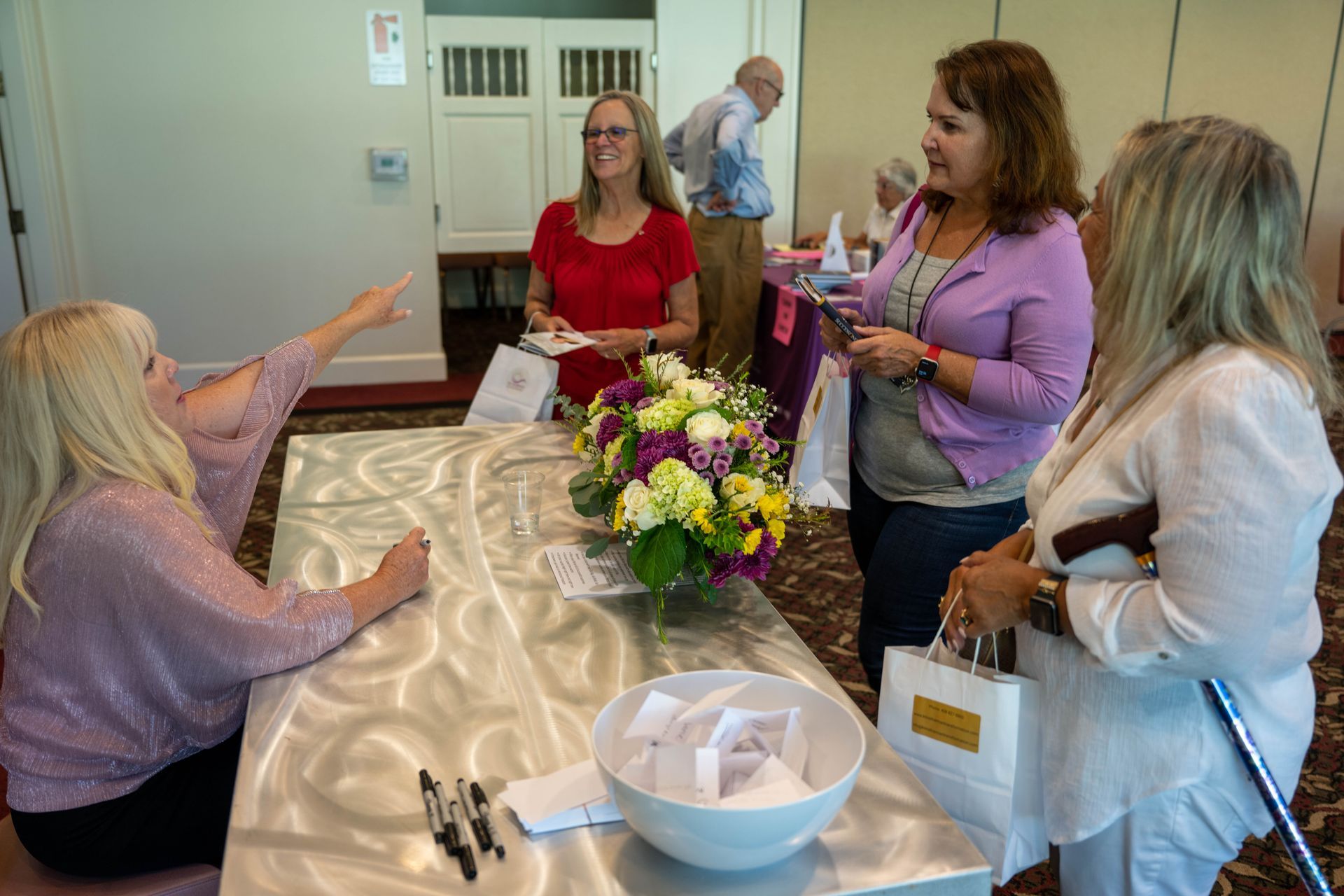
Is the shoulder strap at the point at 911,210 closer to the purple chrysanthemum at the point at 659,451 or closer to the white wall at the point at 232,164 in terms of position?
the purple chrysanthemum at the point at 659,451

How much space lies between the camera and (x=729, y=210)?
5.17 metres

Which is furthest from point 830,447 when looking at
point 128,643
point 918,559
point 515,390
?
point 128,643

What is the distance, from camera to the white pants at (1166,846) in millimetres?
1257

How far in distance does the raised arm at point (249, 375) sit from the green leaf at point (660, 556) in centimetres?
85

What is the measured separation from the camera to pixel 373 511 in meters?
2.10

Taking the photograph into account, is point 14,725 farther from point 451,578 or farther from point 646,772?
point 646,772

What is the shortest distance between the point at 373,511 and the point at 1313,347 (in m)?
1.64

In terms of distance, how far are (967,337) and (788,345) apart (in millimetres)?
3010

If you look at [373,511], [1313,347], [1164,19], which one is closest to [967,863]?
[1313,347]

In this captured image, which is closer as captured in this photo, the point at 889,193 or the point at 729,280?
the point at 729,280

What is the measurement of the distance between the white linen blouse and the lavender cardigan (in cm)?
39

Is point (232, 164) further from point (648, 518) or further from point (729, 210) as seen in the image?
point (648, 518)

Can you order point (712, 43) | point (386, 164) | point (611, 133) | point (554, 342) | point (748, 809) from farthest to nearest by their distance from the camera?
point (712, 43) < point (386, 164) < point (611, 133) < point (554, 342) < point (748, 809)

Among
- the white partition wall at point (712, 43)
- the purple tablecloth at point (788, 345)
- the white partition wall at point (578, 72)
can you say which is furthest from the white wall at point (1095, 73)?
the purple tablecloth at point (788, 345)
